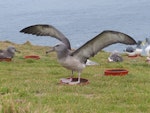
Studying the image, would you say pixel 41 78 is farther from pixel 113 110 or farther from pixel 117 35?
pixel 113 110

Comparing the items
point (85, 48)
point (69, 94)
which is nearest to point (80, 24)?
point (85, 48)

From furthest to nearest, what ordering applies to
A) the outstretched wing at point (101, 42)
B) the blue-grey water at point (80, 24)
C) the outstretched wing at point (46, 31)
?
1. the blue-grey water at point (80, 24)
2. the outstretched wing at point (46, 31)
3. the outstretched wing at point (101, 42)

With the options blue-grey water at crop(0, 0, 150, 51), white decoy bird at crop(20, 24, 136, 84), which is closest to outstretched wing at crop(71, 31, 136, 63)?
white decoy bird at crop(20, 24, 136, 84)

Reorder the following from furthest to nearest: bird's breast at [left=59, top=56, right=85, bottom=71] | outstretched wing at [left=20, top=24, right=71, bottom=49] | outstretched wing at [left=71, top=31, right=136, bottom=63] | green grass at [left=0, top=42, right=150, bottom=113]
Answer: outstretched wing at [left=20, top=24, right=71, bottom=49], bird's breast at [left=59, top=56, right=85, bottom=71], outstretched wing at [left=71, top=31, right=136, bottom=63], green grass at [left=0, top=42, right=150, bottom=113]

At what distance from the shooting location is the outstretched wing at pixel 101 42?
10.0m

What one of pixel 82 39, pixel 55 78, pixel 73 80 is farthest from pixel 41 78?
pixel 82 39

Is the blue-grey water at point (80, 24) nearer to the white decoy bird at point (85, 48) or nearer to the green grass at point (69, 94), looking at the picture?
the green grass at point (69, 94)

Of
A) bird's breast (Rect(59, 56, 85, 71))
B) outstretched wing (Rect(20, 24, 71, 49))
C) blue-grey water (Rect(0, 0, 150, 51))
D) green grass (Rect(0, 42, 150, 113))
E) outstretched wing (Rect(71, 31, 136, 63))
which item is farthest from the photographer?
blue-grey water (Rect(0, 0, 150, 51))

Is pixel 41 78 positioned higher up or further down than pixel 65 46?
further down

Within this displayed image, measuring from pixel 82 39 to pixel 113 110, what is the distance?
42419mm

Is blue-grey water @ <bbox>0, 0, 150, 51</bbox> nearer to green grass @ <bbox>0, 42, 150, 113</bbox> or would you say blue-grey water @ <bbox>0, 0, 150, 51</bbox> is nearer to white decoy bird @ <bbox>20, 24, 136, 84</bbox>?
green grass @ <bbox>0, 42, 150, 113</bbox>

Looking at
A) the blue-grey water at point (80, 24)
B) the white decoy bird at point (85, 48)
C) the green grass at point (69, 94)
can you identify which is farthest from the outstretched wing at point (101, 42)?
the blue-grey water at point (80, 24)

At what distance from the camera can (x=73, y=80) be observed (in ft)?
35.8

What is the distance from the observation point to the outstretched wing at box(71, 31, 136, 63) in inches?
395
